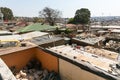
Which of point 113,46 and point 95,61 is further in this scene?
point 113,46

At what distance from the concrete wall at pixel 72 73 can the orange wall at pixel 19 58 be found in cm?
265

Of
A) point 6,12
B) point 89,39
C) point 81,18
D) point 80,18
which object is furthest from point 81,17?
point 6,12

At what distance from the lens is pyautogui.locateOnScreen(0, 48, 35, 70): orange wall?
305 inches

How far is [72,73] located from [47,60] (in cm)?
205

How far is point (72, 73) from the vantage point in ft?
20.7

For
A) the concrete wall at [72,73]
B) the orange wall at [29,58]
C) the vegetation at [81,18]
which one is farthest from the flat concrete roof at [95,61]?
the vegetation at [81,18]

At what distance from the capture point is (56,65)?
7219mm

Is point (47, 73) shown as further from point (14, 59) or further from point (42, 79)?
point (14, 59)

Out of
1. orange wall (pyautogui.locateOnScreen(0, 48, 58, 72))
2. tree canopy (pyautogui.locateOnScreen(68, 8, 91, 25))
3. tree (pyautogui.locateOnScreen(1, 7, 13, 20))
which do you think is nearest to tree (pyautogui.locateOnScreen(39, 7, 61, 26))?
tree canopy (pyautogui.locateOnScreen(68, 8, 91, 25))

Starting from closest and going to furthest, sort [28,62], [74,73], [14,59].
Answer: [74,73], [14,59], [28,62]

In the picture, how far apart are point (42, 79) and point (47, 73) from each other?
1.78 ft

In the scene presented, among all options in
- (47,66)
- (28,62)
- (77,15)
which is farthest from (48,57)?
(77,15)

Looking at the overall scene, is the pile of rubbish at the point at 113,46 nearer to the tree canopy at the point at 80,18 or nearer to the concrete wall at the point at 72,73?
the concrete wall at the point at 72,73

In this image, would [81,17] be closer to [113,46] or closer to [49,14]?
[49,14]
